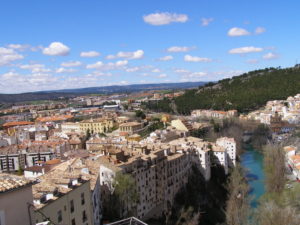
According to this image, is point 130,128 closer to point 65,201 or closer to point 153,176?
point 153,176

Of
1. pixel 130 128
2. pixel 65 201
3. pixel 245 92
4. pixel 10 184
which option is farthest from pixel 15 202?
pixel 245 92

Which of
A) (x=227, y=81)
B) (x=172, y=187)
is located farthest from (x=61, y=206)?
(x=227, y=81)

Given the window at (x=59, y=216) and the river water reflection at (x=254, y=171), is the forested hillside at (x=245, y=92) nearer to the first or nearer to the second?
the river water reflection at (x=254, y=171)

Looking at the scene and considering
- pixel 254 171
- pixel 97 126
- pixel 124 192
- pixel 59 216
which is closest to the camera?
pixel 59 216

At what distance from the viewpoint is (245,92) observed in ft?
265

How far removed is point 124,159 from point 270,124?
40836 millimetres

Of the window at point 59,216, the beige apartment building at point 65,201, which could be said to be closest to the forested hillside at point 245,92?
the beige apartment building at point 65,201

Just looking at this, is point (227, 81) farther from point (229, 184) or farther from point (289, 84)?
point (229, 184)

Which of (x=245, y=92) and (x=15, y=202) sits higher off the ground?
(x=15, y=202)

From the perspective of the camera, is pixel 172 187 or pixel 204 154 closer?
pixel 172 187

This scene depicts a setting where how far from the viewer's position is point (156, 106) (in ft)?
269

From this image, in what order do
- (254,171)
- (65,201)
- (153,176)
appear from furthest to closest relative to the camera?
(254,171) < (153,176) < (65,201)

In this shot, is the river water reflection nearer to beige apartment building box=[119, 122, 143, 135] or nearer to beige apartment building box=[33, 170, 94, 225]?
beige apartment building box=[119, 122, 143, 135]

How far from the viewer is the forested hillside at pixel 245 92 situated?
7506 cm
